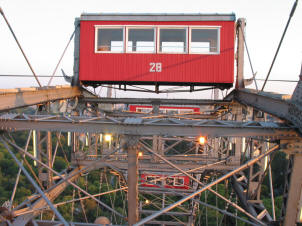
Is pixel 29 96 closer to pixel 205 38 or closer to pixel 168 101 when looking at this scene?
pixel 168 101

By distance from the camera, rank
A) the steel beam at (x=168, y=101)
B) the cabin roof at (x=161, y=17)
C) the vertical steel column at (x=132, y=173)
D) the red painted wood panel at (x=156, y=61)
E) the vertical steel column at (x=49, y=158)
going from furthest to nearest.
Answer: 1. the steel beam at (x=168, y=101)
2. the red painted wood panel at (x=156, y=61)
3. the cabin roof at (x=161, y=17)
4. the vertical steel column at (x=49, y=158)
5. the vertical steel column at (x=132, y=173)

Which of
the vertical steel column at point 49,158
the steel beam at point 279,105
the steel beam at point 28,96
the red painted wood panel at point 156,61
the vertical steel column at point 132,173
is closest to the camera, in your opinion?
the steel beam at point 279,105

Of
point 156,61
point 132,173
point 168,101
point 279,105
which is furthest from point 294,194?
point 156,61

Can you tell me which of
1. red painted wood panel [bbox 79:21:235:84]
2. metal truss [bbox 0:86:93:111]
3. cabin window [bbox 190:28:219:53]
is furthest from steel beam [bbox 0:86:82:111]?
cabin window [bbox 190:28:219:53]

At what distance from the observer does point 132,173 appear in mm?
4977

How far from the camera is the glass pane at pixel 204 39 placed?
9.85 meters

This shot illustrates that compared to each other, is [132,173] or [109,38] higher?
[109,38]

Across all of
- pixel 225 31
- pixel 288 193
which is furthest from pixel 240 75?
pixel 288 193

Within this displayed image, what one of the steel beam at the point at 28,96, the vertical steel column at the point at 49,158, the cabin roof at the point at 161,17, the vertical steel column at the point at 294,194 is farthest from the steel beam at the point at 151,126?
the cabin roof at the point at 161,17

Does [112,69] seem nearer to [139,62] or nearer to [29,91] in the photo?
[139,62]

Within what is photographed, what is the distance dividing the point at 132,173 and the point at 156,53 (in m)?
6.08

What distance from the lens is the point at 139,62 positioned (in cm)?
991

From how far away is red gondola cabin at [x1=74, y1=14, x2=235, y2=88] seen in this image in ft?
31.8

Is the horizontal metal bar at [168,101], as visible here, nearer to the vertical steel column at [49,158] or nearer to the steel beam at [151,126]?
the vertical steel column at [49,158]
